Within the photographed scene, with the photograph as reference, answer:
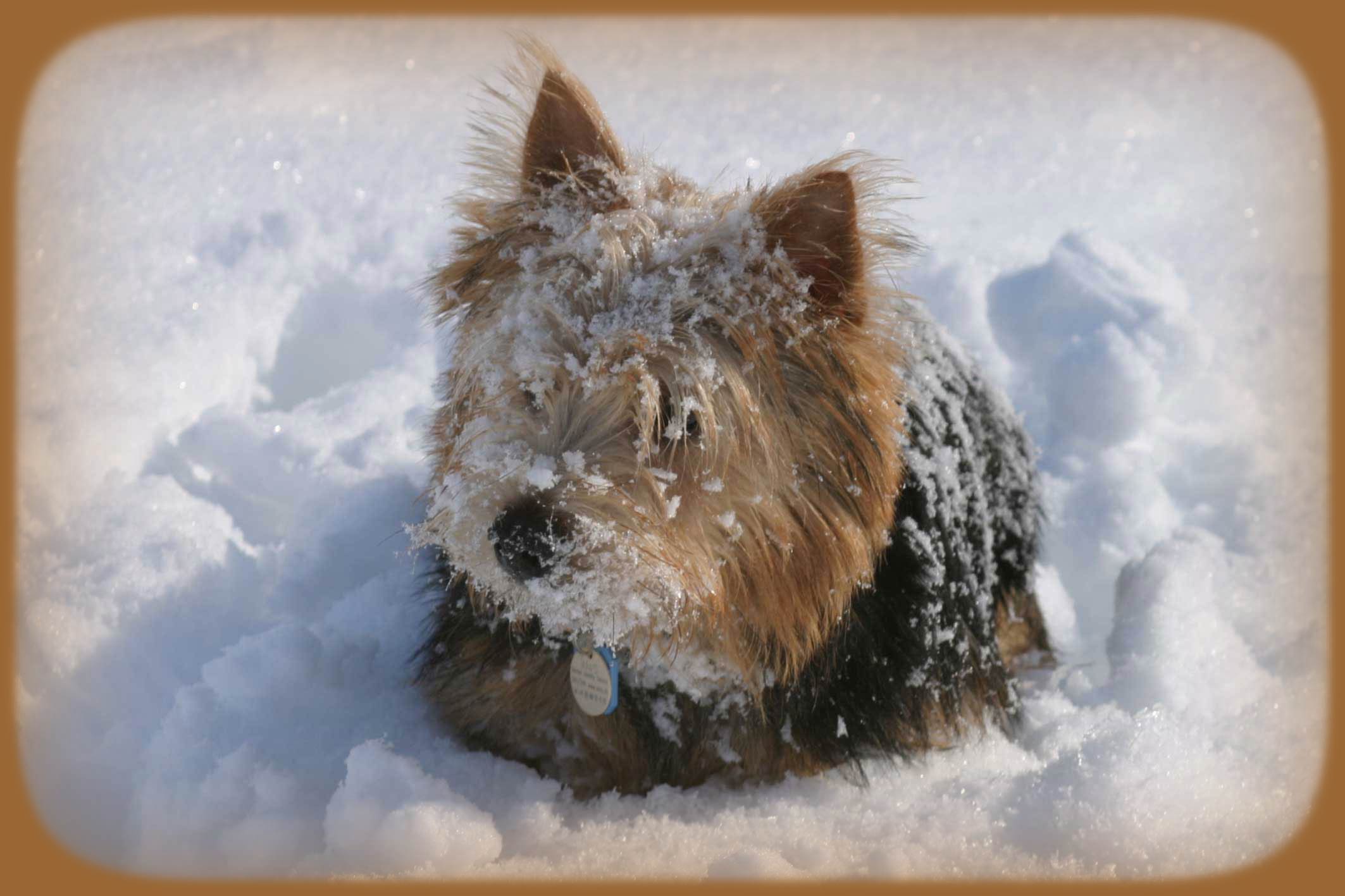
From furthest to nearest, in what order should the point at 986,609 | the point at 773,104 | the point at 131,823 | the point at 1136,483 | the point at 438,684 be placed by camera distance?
the point at 773,104 → the point at 1136,483 → the point at 986,609 → the point at 438,684 → the point at 131,823

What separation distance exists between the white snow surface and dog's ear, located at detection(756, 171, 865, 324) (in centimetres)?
79

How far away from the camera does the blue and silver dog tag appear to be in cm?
275

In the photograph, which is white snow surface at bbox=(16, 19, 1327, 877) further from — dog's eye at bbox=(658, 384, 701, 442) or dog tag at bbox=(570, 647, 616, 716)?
dog's eye at bbox=(658, 384, 701, 442)

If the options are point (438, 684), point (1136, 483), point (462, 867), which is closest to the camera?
point (462, 867)

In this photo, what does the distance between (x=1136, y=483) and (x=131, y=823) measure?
3881mm

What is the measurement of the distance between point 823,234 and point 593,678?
1.27 meters

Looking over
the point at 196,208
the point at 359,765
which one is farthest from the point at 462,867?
the point at 196,208

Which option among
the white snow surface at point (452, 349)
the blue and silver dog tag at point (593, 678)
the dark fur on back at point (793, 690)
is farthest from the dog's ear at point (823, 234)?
the blue and silver dog tag at point (593, 678)

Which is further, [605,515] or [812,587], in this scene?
[812,587]

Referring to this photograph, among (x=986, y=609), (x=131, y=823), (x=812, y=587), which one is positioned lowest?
(x=131, y=823)

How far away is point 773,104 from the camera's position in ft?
16.2

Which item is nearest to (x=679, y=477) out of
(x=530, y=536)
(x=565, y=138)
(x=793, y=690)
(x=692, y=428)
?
(x=692, y=428)

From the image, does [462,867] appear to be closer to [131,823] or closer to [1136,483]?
[131,823]

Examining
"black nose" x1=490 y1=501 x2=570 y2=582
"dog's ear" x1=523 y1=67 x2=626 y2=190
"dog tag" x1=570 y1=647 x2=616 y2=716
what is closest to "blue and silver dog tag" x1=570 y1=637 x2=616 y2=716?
"dog tag" x1=570 y1=647 x2=616 y2=716
